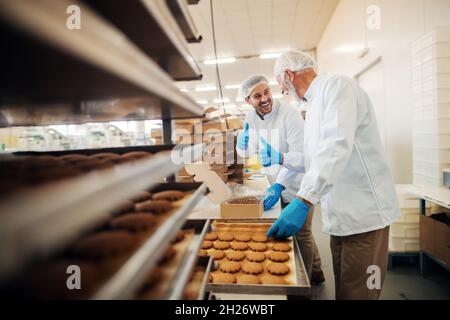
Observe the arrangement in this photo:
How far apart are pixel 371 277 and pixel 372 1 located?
12.0 feet

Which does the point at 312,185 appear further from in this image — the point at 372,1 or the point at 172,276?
the point at 372,1

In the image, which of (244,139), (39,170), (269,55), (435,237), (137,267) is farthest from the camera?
(269,55)

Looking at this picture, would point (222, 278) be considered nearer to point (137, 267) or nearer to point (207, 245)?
point (207, 245)

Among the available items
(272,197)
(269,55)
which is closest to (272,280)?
(272,197)

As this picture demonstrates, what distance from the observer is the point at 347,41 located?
15.6ft

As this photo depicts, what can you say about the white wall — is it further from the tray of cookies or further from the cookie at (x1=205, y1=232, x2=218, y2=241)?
the cookie at (x1=205, y1=232, x2=218, y2=241)

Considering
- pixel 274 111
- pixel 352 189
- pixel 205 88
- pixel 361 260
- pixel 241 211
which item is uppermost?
pixel 205 88

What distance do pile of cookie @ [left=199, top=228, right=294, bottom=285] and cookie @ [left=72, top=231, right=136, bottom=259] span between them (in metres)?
0.68

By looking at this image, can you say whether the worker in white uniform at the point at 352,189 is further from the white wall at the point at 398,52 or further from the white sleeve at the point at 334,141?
the white wall at the point at 398,52

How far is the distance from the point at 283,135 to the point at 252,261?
1.51 metres

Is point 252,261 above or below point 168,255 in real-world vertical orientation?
below

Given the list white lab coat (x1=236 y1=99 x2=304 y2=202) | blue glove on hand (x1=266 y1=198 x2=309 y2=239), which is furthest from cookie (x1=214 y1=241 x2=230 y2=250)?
white lab coat (x1=236 y1=99 x2=304 y2=202)

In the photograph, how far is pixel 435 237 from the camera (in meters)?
2.32

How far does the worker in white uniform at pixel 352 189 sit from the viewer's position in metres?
1.36
